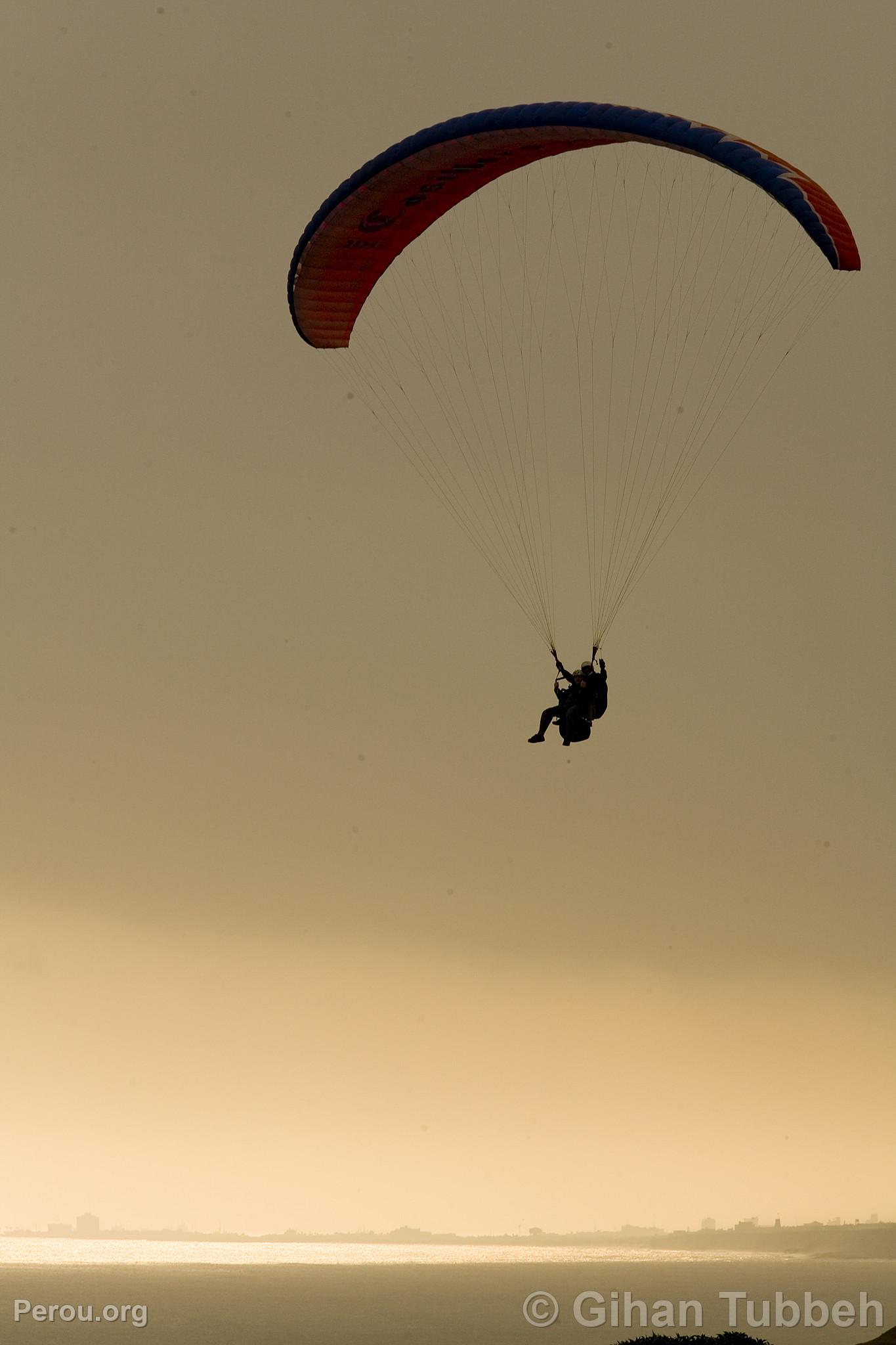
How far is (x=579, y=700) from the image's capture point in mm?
19594

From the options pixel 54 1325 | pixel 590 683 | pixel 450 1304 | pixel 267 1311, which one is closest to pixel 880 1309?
pixel 450 1304

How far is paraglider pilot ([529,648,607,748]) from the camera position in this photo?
19578 millimetres

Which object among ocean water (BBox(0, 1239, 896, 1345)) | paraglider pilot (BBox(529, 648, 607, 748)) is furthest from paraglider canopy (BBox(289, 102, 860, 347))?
ocean water (BBox(0, 1239, 896, 1345))

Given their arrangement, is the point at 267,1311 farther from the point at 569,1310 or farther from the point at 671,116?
the point at 671,116

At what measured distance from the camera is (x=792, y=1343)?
12938cm

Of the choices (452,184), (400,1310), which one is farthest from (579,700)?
(400,1310)

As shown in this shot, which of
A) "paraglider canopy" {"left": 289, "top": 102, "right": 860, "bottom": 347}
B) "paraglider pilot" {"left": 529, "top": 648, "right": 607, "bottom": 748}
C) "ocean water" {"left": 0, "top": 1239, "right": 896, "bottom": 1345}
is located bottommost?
"ocean water" {"left": 0, "top": 1239, "right": 896, "bottom": 1345}

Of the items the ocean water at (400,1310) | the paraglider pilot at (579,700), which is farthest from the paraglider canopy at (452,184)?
the ocean water at (400,1310)

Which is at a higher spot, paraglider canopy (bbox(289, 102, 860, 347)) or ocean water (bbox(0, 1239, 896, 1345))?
paraglider canopy (bbox(289, 102, 860, 347))

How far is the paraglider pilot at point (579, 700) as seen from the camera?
1958 centimetres

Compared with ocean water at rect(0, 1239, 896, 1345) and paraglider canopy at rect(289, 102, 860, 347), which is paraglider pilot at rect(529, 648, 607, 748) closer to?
paraglider canopy at rect(289, 102, 860, 347)

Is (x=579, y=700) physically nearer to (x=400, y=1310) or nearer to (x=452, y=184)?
(x=452, y=184)

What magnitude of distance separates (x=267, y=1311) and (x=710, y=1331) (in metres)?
45.9

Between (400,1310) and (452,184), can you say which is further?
(400,1310)
